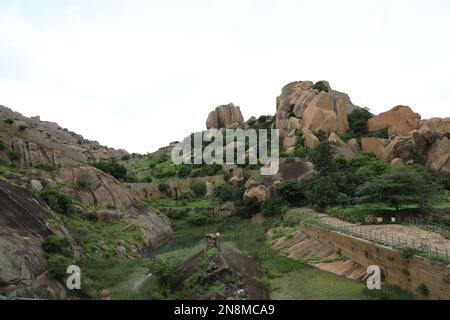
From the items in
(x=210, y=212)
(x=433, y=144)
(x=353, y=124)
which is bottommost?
(x=210, y=212)

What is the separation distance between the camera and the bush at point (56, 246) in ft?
75.8

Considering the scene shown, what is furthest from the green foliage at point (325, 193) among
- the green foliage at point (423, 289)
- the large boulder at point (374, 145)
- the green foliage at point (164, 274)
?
the green foliage at point (423, 289)

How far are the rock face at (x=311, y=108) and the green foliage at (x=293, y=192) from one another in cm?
2565

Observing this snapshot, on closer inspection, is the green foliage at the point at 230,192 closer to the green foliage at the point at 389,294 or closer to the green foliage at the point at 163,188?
the green foliage at the point at 163,188

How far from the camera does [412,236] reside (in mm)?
22484

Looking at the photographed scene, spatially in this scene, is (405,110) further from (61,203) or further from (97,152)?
(97,152)

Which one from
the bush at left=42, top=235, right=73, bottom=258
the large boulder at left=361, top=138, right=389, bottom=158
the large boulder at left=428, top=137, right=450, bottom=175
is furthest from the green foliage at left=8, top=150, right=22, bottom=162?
the large boulder at left=428, top=137, right=450, bottom=175

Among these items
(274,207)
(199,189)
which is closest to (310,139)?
(274,207)

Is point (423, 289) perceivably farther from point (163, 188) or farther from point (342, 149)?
point (163, 188)

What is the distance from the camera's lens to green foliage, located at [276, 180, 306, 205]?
4778 cm

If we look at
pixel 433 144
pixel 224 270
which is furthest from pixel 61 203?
pixel 433 144

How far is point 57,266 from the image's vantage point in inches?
830

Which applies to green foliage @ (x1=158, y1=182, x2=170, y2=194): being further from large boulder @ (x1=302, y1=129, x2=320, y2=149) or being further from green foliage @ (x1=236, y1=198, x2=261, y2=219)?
large boulder @ (x1=302, y1=129, x2=320, y2=149)
